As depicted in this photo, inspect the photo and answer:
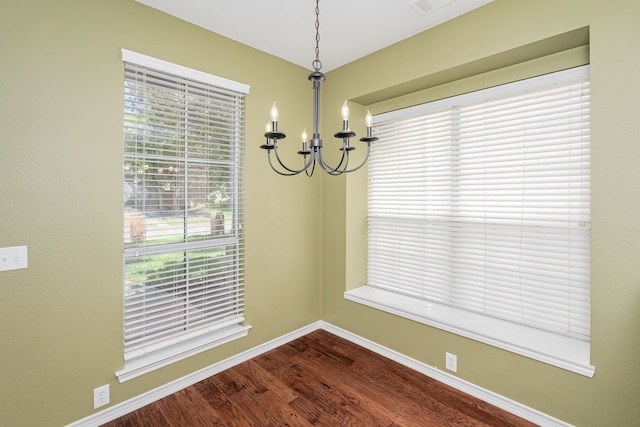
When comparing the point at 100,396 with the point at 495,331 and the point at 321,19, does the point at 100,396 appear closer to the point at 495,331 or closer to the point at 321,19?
the point at 495,331

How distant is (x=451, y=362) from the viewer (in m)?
2.30

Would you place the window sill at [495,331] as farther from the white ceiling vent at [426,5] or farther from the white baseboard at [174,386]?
the white ceiling vent at [426,5]

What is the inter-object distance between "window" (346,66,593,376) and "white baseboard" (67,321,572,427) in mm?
380

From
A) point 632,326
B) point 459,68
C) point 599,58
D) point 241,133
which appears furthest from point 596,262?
point 241,133

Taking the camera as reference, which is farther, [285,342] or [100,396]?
[285,342]

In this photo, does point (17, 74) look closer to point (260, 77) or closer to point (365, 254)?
point (260, 77)

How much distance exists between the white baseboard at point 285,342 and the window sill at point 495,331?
360 millimetres

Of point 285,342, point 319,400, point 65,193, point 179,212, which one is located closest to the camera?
point 65,193

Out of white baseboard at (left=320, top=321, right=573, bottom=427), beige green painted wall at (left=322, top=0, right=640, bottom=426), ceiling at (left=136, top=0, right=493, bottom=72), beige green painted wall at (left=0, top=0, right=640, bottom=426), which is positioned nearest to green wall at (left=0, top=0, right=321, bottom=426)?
beige green painted wall at (left=0, top=0, right=640, bottom=426)

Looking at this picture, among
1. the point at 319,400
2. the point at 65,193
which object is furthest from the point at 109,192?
the point at 319,400

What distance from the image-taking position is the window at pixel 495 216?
6.47 feet

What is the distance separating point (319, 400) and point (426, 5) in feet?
9.31

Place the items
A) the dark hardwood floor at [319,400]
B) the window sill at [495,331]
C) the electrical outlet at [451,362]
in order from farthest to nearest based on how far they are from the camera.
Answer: the electrical outlet at [451,362] → the dark hardwood floor at [319,400] → the window sill at [495,331]

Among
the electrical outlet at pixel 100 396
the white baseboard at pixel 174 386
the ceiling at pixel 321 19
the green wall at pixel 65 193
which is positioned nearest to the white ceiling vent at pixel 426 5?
the ceiling at pixel 321 19
